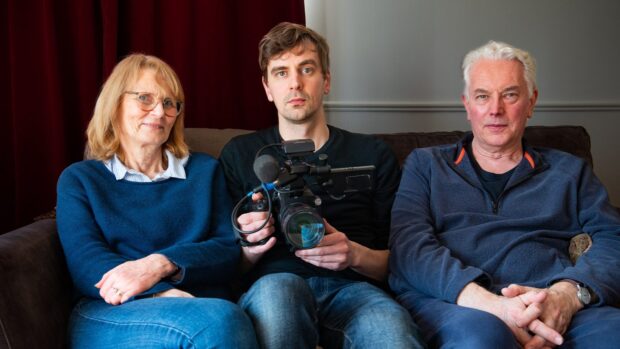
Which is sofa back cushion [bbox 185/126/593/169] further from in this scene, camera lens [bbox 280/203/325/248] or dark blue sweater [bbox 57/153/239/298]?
camera lens [bbox 280/203/325/248]

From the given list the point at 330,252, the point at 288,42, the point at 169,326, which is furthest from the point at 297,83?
the point at 169,326

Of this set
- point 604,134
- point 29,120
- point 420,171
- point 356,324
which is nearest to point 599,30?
point 604,134

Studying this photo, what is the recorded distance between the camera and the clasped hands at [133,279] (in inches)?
52.7

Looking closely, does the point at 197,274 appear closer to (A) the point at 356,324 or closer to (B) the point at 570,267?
(A) the point at 356,324

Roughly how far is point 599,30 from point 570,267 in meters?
1.71

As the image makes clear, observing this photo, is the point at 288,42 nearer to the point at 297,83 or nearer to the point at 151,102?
the point at 297,83

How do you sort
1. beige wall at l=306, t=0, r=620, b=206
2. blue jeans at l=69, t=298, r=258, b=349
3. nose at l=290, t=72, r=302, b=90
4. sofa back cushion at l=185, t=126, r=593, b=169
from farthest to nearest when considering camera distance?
beige wall at l=306, t=0, r=620, b=206 → sofa back cushion at l=185, t=126, r=593, b=169 → nose at l=290, t=72, r=302, b=90 → blue jeans at l=69, t=298, r=258, b=349

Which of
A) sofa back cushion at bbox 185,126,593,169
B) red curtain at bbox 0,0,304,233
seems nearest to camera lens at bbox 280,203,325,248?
sofa back cushion at bbox 185,126,593,169

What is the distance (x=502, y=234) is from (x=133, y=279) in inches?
39.0

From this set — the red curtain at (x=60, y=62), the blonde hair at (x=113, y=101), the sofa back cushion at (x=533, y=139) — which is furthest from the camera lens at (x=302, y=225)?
the red curtain at (x=60, y=62)

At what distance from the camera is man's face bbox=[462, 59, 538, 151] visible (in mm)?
1698

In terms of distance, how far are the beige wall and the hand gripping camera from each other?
131cm

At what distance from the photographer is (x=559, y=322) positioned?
1.38 meters

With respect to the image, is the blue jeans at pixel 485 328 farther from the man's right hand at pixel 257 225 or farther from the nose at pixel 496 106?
the nose at pixel 496 106
